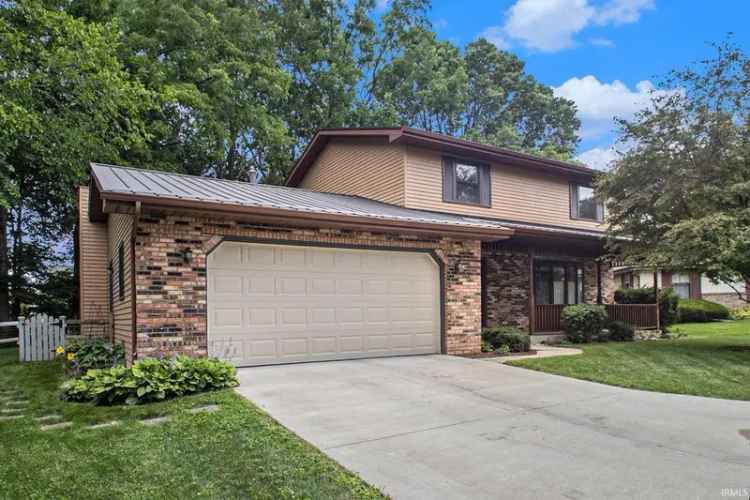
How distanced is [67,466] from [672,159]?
44.4 ft

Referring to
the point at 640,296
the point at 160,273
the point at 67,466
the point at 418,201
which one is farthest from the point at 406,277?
the point at 640,296

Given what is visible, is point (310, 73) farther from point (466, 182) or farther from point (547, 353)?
point (547, 353)

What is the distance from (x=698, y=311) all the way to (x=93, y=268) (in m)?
23.4

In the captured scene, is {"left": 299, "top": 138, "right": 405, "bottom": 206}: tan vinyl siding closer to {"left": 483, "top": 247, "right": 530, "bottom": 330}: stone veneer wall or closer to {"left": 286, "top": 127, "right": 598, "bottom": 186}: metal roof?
{"left": 286, "top": 127, "right": 598, "bottom": 186}: metal roof

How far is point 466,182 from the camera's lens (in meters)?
14.4

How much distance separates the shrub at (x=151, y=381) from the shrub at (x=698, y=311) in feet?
69.5

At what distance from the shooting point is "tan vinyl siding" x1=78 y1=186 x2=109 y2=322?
13.4 m

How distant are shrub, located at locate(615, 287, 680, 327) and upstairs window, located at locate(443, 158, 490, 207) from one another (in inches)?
302

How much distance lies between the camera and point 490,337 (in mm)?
11500

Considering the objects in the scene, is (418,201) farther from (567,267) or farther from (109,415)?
(109,415)

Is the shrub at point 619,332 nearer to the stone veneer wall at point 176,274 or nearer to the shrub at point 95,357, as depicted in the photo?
the stone veneer wall at point 176,274

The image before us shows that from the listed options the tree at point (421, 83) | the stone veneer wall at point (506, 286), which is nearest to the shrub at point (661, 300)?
the stone veneer wall at point (506, 286)

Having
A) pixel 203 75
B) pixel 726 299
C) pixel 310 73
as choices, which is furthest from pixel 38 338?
pixel 726 299

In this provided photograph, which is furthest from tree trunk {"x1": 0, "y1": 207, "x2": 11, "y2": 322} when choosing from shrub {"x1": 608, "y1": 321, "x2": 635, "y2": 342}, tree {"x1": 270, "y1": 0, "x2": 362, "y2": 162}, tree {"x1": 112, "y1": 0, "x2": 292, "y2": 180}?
shrub {"x1": 608, "y1": 321, "x2": 635, "y2": 342}
